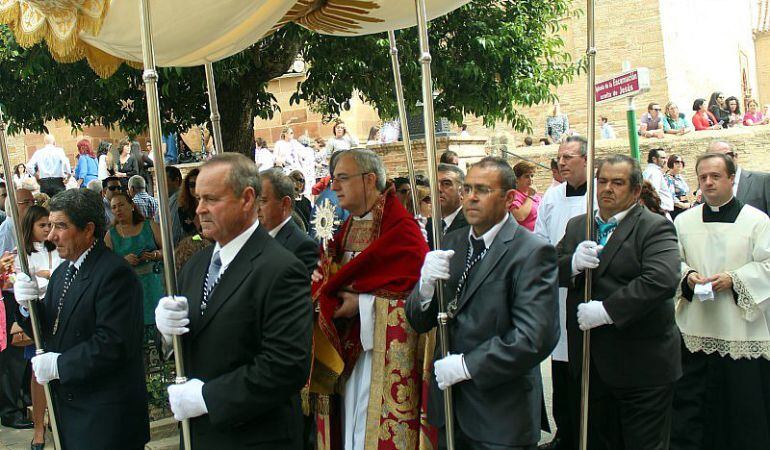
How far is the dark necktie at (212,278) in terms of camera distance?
11.6 feet

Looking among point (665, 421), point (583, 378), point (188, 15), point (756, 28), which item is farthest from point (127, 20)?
point (756, 28)

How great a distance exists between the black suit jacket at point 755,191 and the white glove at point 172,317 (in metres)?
4.73

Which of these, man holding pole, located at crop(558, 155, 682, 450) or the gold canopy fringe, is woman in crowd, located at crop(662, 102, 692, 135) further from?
the gold canopy fringe

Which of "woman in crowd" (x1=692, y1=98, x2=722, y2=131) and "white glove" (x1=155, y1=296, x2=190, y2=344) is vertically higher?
"woman in crowd" (x1=692, y1=98, x2=722, y2=131)

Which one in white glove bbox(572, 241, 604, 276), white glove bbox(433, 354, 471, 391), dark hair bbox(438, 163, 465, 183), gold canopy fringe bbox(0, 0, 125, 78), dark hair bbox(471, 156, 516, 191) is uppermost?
gold canopy fringe bbox(0, 0, 125, 78)

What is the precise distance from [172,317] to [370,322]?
5.47 feet

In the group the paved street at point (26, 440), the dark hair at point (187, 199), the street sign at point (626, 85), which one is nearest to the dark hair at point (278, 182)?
the dark hair at point (187, 199)

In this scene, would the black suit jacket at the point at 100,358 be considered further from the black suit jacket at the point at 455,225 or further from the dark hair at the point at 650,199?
the dark hair at the point at 650,199

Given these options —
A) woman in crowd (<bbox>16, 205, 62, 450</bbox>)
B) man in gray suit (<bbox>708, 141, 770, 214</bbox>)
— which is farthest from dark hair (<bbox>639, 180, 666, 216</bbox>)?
woman in crowd (<bbox>16, 205, 62, 450</bbox>)

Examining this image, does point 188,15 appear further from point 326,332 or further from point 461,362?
point 461,362

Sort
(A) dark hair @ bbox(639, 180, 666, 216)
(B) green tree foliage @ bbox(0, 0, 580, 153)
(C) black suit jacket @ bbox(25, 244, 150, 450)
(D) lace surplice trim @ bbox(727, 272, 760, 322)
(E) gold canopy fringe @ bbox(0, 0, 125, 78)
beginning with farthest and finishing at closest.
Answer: (B) green tree foliage @ bbox(0, 0, 580, 153), (A) dark hair @ bbox(639, 180, 666, 216), (D) lace surplice trim @ bbox(727, 272, 760, 322), (E) gold canopy fringe @ bbox(0, 0, 125, 78), (C) black suit jacket @ bbox(25, 244, 150, 450)

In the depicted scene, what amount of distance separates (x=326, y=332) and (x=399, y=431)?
694 mm

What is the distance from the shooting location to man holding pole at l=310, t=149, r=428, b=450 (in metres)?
4.80

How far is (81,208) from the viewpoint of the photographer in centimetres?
446
